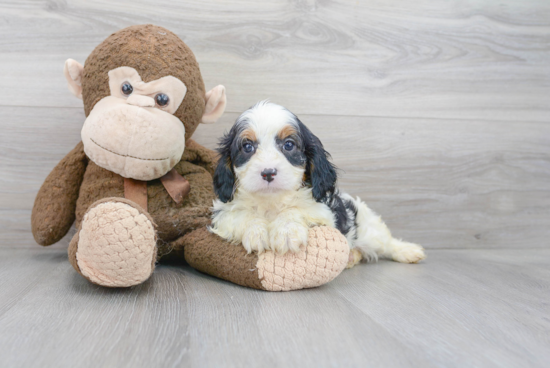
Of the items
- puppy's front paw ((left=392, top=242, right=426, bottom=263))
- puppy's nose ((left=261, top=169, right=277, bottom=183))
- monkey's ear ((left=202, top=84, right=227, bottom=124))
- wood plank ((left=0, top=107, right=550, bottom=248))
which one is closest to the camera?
puppy's nose ((left=261, top=169, right=277, bottom=183))

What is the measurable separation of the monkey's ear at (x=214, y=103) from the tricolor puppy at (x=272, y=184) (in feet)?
0.86

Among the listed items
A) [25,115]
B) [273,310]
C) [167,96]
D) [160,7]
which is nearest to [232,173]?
[167,96]

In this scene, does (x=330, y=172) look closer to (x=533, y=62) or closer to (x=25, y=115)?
(x=25, y=115)

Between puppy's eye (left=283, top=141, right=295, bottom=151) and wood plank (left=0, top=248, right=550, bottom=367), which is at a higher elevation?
puppy's eye (left=283, top=141, right=295, bottom=151)

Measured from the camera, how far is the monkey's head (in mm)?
1314

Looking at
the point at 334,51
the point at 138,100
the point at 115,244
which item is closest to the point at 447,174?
the point at 334,51

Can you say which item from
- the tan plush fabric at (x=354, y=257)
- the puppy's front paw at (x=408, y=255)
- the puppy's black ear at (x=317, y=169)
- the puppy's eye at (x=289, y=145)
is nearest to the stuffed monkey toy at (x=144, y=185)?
the puppy's black ear at (x=317, y=169)

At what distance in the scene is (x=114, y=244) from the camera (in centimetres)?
108

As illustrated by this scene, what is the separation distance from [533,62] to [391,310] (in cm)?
169

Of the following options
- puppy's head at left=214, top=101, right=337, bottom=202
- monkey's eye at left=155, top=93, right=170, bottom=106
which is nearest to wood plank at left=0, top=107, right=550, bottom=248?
Answer: monkey's eye at left=155, top=93, right=170, bottom=106

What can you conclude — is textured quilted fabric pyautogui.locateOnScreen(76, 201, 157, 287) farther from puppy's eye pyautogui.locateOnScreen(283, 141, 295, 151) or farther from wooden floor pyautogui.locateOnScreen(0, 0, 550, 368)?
puppy's eye pyautogui.locateOnScreen(283, 141, 295, 151)

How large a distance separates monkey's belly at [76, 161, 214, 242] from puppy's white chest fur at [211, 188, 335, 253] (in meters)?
0.13

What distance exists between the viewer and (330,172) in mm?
1341

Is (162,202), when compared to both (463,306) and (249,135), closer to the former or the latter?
(249,135)
